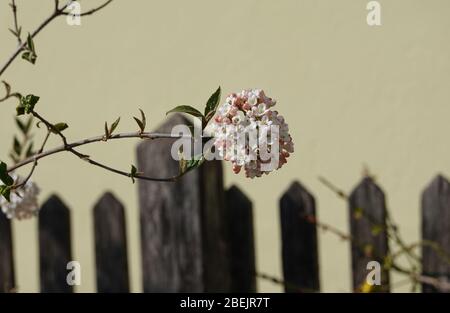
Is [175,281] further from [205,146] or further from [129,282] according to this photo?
[205,146]

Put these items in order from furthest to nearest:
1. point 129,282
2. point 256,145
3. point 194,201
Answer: point 129,282 < point 194,201 < point 256,145

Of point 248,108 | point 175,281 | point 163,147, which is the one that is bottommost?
point 175,281

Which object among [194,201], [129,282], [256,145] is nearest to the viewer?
[256,145]

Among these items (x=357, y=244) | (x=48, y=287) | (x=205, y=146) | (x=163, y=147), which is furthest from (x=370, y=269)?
(x=205, y=146)

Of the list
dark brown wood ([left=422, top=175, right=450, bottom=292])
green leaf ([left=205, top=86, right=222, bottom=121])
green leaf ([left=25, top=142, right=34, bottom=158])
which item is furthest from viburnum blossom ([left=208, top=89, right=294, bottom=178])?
dark brown wood ([left=422, top=175, right=450, bottom=292])

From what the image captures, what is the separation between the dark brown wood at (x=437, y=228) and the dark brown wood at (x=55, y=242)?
3.37 feet

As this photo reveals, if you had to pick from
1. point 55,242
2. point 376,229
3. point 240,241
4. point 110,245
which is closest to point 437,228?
point 376,229

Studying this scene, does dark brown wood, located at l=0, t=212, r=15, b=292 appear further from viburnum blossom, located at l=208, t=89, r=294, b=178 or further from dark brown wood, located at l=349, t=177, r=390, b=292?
viburnum blossom, located at l=208, t=89, r=294, b=178

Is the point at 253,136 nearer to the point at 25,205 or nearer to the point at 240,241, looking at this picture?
the point at 25,205

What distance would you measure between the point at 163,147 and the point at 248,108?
125cm

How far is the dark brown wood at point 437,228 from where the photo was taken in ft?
7.96

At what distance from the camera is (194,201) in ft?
7.55

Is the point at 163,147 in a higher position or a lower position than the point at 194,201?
higher

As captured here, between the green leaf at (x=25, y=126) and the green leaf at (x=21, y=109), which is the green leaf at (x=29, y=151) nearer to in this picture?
the green leaf at (x=25, y=126)
